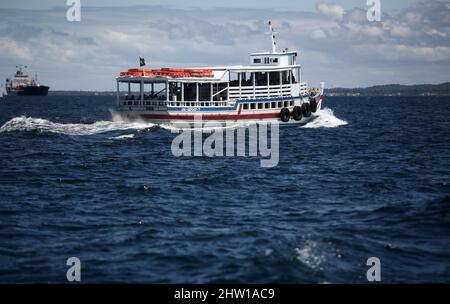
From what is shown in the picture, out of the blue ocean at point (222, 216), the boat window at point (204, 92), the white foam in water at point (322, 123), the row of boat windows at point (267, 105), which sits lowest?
the blue ocean at point (222, 216)

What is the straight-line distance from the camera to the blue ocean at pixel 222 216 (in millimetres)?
18766

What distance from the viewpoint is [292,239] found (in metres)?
21.5

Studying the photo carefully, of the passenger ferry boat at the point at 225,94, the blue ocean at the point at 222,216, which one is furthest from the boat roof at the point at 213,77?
the blue ocean at the point at 222,216

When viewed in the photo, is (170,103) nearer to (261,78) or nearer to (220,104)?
(220,104)

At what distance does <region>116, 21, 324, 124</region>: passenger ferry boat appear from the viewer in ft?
197

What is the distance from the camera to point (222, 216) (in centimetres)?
2497

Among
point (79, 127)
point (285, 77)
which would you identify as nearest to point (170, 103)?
point (79, 127)

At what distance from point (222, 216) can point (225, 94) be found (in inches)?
1568

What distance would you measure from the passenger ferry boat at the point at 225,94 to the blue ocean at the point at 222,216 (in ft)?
47.8

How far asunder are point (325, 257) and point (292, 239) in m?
2.04

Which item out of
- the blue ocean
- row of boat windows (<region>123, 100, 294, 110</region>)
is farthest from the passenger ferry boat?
the blue ocean

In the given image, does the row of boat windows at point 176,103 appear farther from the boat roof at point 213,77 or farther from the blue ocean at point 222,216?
the blue ocean at point 222,216
